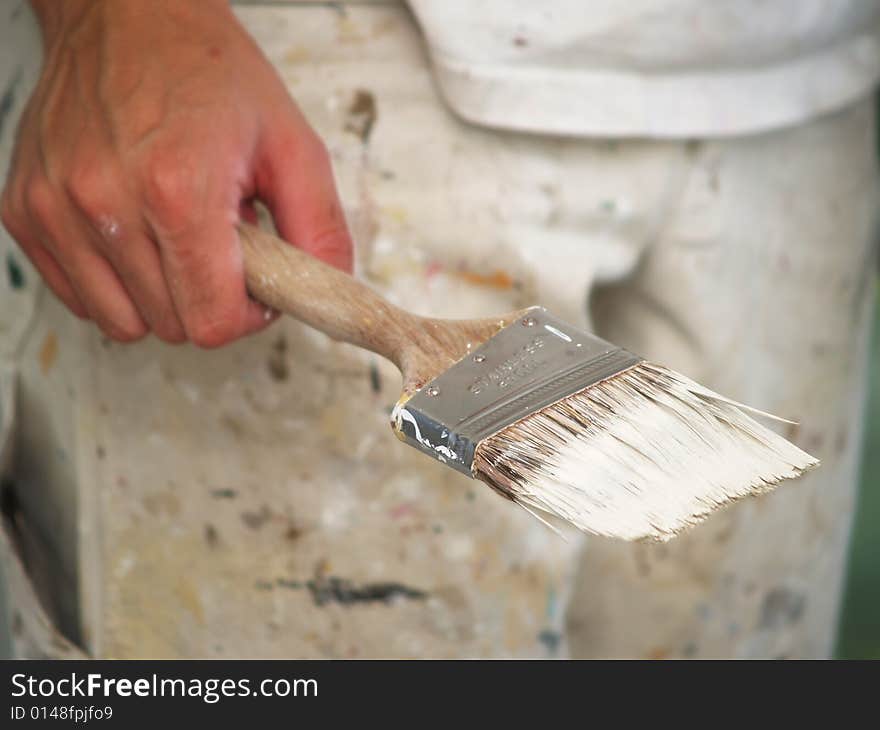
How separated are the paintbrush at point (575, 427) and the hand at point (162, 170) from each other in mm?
107

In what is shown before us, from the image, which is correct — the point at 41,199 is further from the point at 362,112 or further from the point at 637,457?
the point at 637,457

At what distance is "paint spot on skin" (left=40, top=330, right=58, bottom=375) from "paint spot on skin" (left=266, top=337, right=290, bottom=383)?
154 millimetres

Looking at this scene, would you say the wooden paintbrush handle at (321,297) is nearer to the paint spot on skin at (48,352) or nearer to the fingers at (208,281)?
the fingers at (208,281)

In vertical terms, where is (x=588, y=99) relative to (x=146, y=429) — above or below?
above

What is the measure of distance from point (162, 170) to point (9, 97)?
231 millimetres

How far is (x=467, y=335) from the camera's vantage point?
0.63m

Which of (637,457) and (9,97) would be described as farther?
(9,97)

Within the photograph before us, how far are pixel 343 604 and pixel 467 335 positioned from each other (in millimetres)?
278

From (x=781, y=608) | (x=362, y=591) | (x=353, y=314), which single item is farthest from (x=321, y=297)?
(x=781, y=608)

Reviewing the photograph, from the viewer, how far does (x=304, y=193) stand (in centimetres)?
70

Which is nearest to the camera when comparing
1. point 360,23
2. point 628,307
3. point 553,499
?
point 553,499

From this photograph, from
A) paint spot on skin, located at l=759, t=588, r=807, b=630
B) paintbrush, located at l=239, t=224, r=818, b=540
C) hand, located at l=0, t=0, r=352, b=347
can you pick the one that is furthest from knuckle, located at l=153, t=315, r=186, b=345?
paint spot on skin, located at l=759, t=588, r=807, b=630
